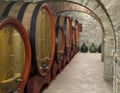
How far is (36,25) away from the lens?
3.93 m

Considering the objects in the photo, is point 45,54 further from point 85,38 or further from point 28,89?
point 85,38

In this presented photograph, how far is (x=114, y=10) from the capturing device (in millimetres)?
3459

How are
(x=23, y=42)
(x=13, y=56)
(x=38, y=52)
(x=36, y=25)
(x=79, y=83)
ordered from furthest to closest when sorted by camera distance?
(x=79, y=83), (x=38, y=52), (x=36, y=25), (x=23, y=42), (x=13, y=56)

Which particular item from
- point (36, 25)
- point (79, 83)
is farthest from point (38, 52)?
point (79, 83)

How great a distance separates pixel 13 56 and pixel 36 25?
0.98 meters

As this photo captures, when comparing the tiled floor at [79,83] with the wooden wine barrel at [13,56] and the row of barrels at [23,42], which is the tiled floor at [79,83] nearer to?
the row of barrels at [23,42]

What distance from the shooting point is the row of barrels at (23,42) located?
114 inches

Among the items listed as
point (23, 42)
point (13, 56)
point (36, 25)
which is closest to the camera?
point (13, 56)

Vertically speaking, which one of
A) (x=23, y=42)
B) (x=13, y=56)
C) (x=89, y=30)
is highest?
(x=89, y=30)

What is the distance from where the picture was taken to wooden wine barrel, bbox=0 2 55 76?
387cm

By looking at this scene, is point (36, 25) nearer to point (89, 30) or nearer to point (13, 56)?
point (13, 56)

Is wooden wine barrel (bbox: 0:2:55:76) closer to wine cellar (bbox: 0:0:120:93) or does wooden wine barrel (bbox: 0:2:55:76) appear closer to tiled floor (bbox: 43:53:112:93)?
wine cellar (bbox: 0:0:120:93)

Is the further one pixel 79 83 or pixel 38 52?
pixel 79 83

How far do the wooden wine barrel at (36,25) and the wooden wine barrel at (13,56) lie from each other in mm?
412
